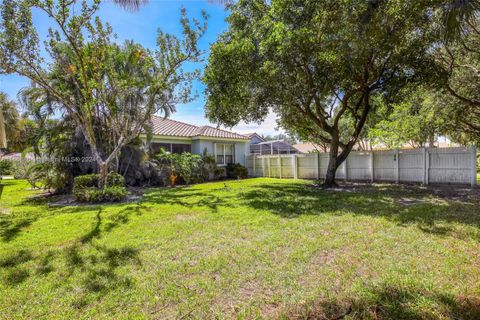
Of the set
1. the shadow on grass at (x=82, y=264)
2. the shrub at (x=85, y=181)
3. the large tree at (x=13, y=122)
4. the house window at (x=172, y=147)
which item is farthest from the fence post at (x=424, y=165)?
the large tree at (x=13, y=122)

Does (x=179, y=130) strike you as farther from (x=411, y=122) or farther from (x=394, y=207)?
(x=411, y=122)

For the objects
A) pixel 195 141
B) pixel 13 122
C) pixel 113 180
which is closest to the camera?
pixel 113 180

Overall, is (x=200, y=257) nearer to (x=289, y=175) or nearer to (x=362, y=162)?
(x=362, y=162)

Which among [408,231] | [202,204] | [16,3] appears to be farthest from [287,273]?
[16,3]

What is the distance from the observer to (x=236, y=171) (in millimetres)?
21531

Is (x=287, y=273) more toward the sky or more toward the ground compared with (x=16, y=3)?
more toward the ground

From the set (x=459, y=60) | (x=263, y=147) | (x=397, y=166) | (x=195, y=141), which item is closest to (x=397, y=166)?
(x=397, y=166)

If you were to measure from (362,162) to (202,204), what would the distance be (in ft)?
35.8

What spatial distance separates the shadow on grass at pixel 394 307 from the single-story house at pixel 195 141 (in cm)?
1661

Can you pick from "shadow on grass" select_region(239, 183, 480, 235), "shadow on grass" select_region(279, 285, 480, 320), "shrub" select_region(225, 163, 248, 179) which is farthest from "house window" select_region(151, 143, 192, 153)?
"shadow on grass" select_region(279, 285, 480, 320)

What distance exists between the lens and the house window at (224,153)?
73.2ft

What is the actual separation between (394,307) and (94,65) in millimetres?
12456

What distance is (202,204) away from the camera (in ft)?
32.0

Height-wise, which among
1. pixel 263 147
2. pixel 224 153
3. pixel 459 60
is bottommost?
pixel 224 153
